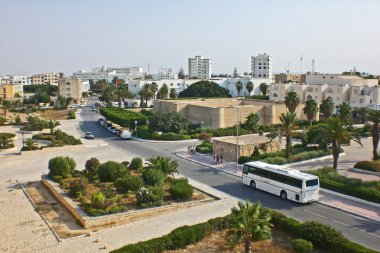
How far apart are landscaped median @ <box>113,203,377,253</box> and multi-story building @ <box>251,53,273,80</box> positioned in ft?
549

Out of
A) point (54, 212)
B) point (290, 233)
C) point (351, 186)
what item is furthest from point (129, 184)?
point (351, 186)

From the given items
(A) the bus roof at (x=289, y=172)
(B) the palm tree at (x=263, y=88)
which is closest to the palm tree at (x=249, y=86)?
(B) the palm tree at (x=263, y=88)

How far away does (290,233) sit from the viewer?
20.4 meters

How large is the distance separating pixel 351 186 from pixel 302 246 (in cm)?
1200

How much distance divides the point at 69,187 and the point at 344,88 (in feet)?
211

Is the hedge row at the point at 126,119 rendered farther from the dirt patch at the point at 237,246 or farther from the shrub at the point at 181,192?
the dirt patch at the point at 237,246

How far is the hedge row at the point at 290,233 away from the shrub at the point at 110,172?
11419 millimetres

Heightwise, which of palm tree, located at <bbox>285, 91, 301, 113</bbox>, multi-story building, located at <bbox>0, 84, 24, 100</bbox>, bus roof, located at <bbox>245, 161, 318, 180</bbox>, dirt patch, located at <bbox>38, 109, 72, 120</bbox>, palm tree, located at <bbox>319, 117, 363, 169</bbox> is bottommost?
bus roof, located at <bbox>245, 161, 318, 180</bbox>

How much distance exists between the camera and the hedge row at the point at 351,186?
2689 cm

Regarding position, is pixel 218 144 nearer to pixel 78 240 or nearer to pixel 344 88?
pixel 78 240

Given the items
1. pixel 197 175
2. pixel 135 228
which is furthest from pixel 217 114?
pixel 135 228

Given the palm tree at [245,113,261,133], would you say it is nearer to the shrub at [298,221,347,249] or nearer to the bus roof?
the bus roof

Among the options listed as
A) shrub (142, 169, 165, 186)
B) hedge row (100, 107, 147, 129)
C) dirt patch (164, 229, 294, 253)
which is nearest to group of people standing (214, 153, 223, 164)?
shrub (142, 169, 165, 186)

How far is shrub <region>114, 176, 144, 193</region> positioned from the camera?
90.9 ft
